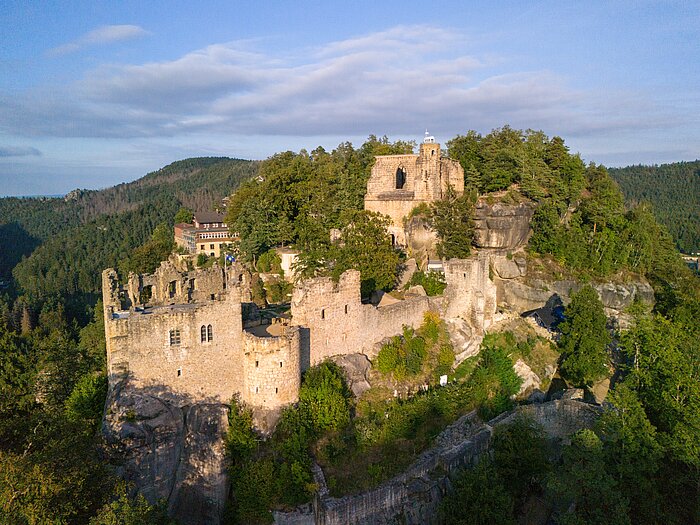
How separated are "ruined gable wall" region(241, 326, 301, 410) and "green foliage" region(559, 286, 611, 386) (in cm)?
1595

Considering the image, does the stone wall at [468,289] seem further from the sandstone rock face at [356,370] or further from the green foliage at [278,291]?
the green foliage at [278,291]

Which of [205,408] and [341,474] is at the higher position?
[205,408]

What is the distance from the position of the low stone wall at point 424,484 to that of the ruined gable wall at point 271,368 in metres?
3.39

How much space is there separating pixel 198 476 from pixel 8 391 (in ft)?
39.5

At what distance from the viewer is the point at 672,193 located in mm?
125188

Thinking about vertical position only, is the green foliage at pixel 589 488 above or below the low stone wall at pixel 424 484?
above

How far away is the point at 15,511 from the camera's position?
42.7 ft

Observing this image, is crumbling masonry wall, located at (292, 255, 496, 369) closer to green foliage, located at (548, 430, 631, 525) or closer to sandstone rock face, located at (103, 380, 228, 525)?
sandstone rock face, located at (103, 380, 228, 525)

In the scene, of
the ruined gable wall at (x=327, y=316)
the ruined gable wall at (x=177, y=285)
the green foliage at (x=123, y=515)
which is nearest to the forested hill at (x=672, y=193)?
the ruined gable wall at (x=327, y=316)

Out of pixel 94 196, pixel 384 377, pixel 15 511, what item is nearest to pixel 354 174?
pixel 384 377

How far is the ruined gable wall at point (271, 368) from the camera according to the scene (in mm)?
19750

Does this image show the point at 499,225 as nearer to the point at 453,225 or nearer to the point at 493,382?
the point at 453,225

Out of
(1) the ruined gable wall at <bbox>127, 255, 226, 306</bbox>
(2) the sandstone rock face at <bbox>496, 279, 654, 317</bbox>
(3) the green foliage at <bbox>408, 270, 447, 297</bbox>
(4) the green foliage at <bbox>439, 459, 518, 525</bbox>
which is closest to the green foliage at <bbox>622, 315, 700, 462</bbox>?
(4) the green foliage at <bbox>439, 459, 518, 525</bbox>

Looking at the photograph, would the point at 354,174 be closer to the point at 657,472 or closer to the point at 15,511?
the point at 657,472
